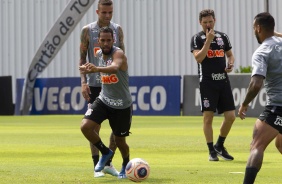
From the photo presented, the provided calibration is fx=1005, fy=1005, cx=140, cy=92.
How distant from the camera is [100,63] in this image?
40.3 feet

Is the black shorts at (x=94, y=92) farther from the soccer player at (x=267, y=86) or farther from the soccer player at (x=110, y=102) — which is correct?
the soccer player at (x=267, y=86)

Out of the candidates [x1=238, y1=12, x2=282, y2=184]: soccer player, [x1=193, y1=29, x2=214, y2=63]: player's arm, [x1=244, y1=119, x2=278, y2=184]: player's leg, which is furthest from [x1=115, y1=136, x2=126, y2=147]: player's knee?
[x1=193, y1=29, x2=214, y2=63]: player's arm

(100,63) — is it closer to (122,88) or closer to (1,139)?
(122,88)

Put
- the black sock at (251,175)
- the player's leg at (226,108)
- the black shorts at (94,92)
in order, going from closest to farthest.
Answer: the black sock at (251,175)
the black shorts at (94,92)
the player's leg at (226,108)

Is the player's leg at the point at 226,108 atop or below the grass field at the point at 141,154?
atop

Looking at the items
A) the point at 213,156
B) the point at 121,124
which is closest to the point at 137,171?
the point at 121,124

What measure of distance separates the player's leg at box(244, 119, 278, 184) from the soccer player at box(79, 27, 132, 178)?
8.30 feet

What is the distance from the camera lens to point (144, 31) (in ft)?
139

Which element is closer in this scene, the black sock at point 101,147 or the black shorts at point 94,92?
the black sock at point 101,147

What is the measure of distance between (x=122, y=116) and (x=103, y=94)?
14.3 inches

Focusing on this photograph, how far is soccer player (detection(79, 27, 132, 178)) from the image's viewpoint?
1213 cm

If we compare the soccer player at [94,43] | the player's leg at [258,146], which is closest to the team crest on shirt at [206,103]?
the soccer player at [94,43]

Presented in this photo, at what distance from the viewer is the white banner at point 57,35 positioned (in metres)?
35.3

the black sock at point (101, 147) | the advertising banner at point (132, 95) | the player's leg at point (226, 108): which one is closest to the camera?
the black sock at point (101, 147)
